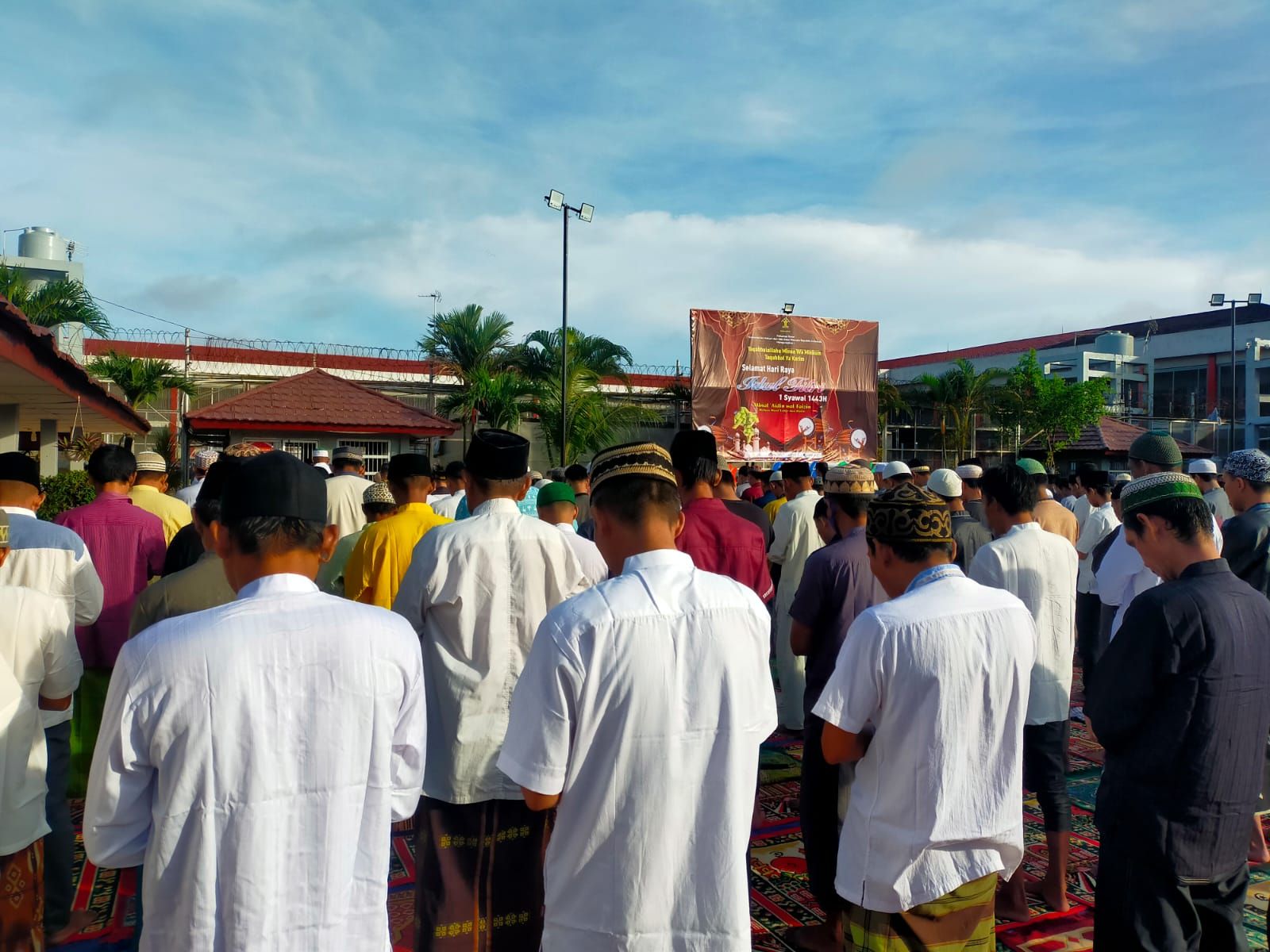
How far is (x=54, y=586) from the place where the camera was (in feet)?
12.2

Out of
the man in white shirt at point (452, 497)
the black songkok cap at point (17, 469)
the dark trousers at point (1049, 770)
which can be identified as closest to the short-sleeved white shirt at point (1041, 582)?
the dark trousers at point (1049, 770)

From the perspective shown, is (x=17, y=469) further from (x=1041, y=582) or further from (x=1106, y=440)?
(x=1106, y=440)

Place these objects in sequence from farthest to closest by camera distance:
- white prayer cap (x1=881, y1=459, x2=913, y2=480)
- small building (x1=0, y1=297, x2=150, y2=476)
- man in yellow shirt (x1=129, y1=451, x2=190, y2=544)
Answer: white prayer cap (x1=881, y1=459, x2=913, y2=480), small building (x1=0, y1=297, x2=150, y2=476), man in yellow shirt (x1=129, y1=451, x2=190, y2=544)

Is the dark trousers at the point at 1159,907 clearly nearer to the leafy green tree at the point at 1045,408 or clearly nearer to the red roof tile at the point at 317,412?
the red roof tile at the point at 317,412

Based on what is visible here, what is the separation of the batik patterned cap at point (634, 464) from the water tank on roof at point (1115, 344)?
45150mm

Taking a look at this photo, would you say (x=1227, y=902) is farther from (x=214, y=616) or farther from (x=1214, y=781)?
(x=214, y=616)

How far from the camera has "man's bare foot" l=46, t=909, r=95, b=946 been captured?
130 inches

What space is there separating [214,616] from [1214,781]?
97.7 inches

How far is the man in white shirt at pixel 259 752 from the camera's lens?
1.62 metres

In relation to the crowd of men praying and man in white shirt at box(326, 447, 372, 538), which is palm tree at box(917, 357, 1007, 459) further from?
the crowd of men praying

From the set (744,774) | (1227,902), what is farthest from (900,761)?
(1227,902)

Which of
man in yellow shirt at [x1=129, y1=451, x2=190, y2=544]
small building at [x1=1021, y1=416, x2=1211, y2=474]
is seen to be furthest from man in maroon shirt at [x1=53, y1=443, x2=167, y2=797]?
small building at [x1=1021, y1=416, x2=1211, y2=474]

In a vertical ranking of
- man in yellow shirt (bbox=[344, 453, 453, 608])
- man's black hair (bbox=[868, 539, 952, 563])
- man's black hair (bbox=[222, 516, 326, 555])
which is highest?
man's black hair (bbox=[222, 516, 326, 555])

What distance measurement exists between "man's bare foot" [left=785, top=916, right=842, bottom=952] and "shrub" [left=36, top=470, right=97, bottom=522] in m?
9.60
